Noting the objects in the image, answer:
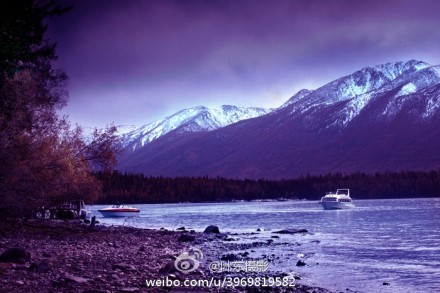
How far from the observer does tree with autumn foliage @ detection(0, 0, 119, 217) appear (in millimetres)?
23953

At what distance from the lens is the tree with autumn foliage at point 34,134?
23953mm

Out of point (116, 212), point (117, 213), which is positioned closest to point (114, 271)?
point (117, 213)

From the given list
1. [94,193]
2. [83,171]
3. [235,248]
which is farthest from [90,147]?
[235,248]

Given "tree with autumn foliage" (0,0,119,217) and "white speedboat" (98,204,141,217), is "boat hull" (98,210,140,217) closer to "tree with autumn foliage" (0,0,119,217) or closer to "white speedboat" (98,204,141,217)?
"white speedboat" (98,204,141,217)

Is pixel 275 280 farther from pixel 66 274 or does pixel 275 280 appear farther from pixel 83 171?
pixel 83 171

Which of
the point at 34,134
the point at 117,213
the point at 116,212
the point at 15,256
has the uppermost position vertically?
the point at 34,134

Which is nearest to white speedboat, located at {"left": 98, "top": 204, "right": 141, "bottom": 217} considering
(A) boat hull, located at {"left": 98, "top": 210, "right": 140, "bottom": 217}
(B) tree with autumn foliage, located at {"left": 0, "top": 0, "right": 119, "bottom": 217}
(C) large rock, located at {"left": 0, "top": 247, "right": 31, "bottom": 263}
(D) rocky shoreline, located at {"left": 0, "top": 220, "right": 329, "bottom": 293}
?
(A) boat hull, located at {"left": 98, "top": 210, "right": 140, "bottom": 217}

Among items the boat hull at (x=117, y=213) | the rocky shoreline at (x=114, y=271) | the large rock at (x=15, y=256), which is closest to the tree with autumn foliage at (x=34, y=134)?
the rocky shoreline at (x=114, y=271)

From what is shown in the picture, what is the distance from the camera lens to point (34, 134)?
35.4m

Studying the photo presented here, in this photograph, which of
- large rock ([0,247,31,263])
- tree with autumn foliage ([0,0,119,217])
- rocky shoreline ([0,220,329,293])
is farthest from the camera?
tree with autumn foliage ([0,0,119,217])

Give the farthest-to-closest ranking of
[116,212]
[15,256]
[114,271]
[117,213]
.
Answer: [116,212], [117,213], [114,271], [15,256]

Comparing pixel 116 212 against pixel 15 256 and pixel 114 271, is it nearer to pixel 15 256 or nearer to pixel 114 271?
pixel 15 256

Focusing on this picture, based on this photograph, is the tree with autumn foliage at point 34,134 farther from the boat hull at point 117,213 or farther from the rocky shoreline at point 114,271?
the boat hull at point 117,213

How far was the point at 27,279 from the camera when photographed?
16.3 metres
